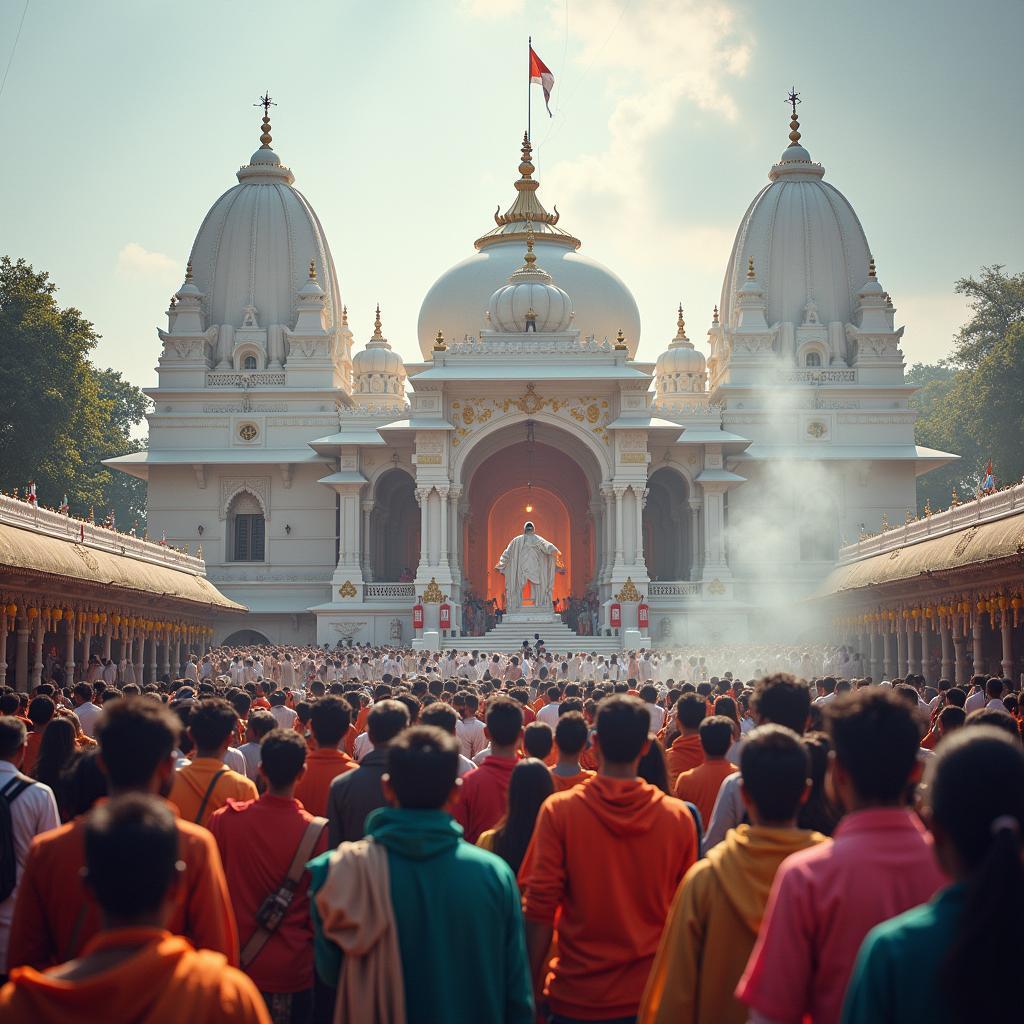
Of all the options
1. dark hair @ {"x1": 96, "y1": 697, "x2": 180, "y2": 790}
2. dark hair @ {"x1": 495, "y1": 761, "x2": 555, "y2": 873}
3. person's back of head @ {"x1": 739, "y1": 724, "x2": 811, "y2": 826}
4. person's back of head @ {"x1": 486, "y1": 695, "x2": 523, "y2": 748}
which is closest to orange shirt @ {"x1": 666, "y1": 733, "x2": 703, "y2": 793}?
person's back of head @ {"x1": 486, "y1": 695, "x2": 523, "y2": 748}

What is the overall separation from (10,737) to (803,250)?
49339 mm

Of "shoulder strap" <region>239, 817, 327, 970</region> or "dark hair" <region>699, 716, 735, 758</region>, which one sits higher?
"dark hair" <region>699, 716, 735, 758</region>

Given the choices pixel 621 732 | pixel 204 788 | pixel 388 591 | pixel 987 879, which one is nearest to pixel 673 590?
pixel 388 591

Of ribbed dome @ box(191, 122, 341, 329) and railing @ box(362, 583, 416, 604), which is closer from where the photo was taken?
railing @ box(362, 583, 416, 604)

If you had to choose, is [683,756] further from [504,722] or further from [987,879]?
[987,879]

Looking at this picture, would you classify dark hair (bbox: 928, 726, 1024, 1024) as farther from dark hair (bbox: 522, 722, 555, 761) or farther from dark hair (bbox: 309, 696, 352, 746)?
dark hair (bbox: 309, 696, 352, 746)

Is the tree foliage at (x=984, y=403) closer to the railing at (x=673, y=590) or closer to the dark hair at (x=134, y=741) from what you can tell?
the railing at (x=673, y=590)

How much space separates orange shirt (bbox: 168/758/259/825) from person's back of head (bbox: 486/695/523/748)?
54.5 inches

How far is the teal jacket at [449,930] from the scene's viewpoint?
447 cm

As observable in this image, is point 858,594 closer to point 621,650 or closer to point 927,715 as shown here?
point 621,650

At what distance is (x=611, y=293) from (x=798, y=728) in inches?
1932

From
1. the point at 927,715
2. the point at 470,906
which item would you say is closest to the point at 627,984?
the point at 470,906

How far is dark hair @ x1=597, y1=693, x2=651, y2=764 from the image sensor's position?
5.64 meters

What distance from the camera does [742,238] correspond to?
5472 cm
